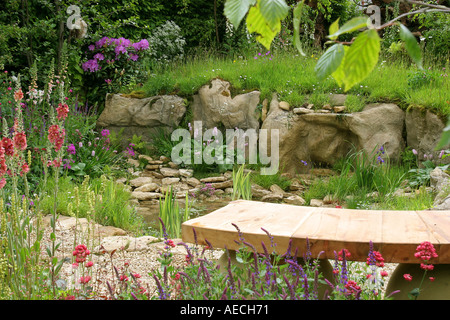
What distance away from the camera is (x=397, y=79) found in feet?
21.4

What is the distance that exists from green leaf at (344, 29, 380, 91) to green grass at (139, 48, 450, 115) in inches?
205

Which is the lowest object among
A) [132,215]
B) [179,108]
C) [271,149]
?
[132,215]

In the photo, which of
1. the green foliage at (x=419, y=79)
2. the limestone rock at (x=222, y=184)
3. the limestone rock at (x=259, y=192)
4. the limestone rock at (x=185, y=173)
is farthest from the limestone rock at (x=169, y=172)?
the green foliage at (x=419, y=79)

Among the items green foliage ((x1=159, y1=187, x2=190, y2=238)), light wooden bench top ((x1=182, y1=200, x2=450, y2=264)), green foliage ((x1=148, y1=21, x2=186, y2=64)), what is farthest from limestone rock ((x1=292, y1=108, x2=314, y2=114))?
light wooden bench top ((x1=182, y1=200, x2=450, y2=264))

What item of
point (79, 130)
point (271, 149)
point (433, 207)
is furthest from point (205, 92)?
point (433, 207)

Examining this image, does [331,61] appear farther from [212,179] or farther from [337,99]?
[337,99]

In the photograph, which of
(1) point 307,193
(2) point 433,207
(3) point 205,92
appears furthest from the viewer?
(3) point 205,92

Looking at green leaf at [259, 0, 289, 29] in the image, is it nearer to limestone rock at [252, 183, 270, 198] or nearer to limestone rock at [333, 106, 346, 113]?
limestone rock at [252, 183, 270, 198]

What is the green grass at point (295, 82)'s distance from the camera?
610 cm

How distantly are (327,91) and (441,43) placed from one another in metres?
2.98

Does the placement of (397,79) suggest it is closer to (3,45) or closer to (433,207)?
(433,207)

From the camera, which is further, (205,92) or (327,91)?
(205,92)

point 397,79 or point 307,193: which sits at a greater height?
point 397,79

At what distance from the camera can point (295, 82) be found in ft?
22.1
